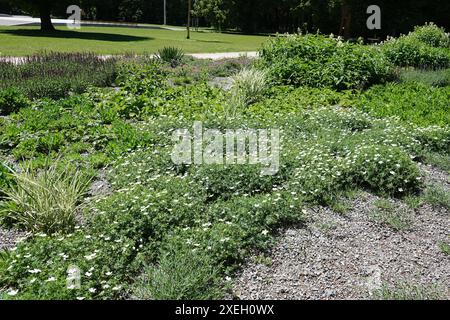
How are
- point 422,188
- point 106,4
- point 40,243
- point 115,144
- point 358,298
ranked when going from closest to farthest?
point 358,298, point 40,243, point 422,188, point 115,144, point 106,4

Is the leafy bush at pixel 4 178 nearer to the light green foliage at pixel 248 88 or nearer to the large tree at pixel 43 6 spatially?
the light green foliage at pixel 248 88

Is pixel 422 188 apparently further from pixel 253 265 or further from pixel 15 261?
pixel 15 261

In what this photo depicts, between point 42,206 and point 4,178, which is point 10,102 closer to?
point 4,178

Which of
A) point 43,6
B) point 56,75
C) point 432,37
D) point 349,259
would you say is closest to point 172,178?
point 349,259

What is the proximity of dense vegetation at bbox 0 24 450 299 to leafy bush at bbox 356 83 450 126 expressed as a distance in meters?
0.04

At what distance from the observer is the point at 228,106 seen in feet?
25.9

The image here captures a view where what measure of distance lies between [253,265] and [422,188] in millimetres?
2616

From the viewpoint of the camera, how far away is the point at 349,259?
12.4 ft

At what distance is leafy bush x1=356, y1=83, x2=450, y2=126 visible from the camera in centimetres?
769

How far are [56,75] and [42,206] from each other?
278 inches

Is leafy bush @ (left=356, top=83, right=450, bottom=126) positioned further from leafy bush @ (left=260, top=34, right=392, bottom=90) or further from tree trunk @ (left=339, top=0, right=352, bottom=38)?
tree trunk @ (left=339, top=0, right=352, bottom=38)
